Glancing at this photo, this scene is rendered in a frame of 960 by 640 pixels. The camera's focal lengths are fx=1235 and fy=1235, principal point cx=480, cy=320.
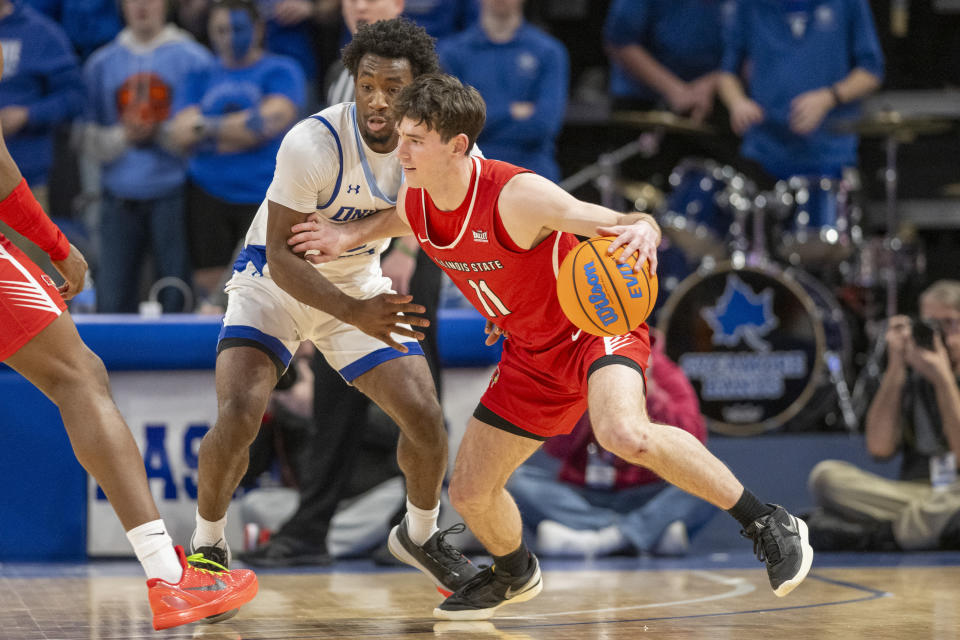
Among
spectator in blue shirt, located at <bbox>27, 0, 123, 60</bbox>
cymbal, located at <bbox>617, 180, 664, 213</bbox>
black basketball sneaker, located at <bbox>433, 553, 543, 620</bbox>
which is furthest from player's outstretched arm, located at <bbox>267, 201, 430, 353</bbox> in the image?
spectator in blue shirt, located at <bbox>27, 0, 123, 60</bbox>

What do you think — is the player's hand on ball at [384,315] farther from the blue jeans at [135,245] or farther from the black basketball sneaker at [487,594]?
the blue jeans at [135,245]

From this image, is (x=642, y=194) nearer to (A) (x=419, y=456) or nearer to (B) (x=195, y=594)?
(A) (x=419, y=456)

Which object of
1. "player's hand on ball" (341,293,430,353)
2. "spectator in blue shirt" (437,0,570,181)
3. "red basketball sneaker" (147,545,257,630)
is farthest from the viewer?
"spectator in blue shirt" (437,0,570,181)

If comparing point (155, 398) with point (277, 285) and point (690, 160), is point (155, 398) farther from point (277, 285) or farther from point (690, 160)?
point (690, 160)

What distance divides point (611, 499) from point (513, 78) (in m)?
3.03

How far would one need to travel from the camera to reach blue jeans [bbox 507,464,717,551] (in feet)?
18.6

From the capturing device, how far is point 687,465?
11.2ft

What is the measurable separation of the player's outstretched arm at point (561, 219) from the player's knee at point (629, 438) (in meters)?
0.43

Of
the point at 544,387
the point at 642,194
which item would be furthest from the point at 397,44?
the point at 642,194

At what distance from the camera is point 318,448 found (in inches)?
211

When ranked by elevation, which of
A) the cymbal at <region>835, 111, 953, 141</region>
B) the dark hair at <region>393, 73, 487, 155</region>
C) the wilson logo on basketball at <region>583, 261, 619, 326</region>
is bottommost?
the wilson logo on basketball at <region>583, 261, 619, 326</region>

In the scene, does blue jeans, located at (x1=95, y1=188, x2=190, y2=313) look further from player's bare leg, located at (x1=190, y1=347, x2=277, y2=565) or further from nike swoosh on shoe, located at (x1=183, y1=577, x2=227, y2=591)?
nike swoosh on shoe, located at (x1=183, y1=577, x2=227, y2=591)

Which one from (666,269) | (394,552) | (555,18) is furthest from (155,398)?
(555,18)

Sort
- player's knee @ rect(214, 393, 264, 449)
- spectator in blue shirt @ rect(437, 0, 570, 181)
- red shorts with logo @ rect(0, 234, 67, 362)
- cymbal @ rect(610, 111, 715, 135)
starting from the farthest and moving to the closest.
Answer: cymbal @ rect(610, 111, 715, 135), spectator in blue shirt @ rect(437, 0, 570, 181), player's knee @ rect(214, 393, 264, 449), red shorts with logo @ rect(0, 234, 67, 362)
